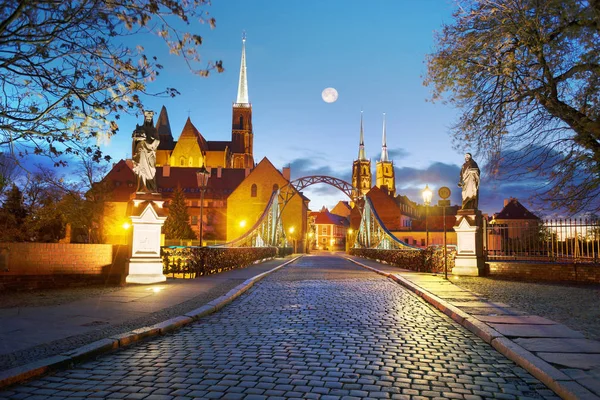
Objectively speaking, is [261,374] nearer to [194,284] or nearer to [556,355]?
[556,355]

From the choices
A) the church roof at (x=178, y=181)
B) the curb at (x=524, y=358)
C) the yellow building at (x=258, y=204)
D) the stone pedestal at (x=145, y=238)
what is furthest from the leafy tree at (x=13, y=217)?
the church roof at (x=178, y=181)

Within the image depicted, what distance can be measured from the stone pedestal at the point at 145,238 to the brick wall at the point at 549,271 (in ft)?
38.6

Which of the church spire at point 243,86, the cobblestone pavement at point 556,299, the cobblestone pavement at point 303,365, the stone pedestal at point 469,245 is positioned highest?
the church spire at point 243,86

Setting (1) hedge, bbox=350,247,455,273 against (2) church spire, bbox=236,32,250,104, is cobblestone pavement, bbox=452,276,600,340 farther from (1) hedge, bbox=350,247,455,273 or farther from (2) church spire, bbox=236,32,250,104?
(2) church spire, bbox=236,32,250,104

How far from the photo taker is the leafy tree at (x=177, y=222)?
68.9 metres

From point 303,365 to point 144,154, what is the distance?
11062mm

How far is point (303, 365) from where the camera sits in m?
5.43

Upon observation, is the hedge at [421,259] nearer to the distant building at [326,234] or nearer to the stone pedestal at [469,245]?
the stone pedestal at [469,245]

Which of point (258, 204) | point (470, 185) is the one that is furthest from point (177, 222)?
point (470, 185)

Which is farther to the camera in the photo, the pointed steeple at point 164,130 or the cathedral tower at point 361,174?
the cathedral tower at point 361,174

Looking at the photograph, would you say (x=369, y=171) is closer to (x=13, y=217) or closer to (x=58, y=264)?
(x=13, y=217)

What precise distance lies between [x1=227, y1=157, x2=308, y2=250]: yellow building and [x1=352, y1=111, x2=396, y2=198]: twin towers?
65.5 metres

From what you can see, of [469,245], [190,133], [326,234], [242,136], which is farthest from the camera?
[326,234]

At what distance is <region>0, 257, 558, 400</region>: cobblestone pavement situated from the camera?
451 centimetres
